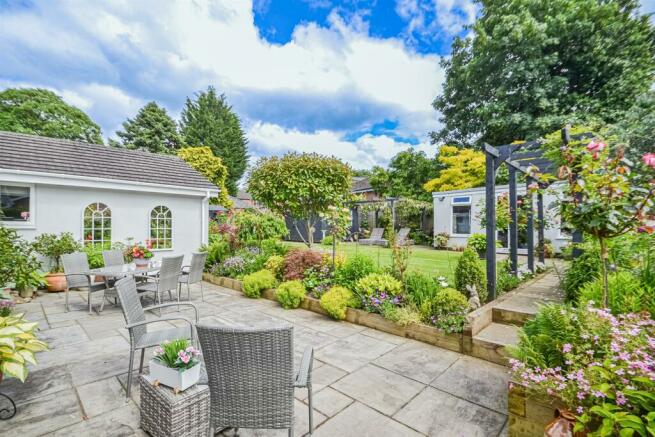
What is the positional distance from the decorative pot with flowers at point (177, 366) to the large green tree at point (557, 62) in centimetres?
1744

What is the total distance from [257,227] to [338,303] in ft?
16.0

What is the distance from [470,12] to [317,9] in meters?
14.0

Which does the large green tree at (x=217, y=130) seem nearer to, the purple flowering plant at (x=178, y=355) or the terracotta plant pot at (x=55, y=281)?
the terracotta plant pot at (x=55, y=281)

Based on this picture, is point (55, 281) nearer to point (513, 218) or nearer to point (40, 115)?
point (513, 218)

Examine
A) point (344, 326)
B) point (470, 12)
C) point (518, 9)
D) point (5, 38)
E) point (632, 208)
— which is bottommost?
point (344, 326)

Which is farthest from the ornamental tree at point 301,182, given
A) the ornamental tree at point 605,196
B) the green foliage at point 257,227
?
the ornamental tree at point 605,196

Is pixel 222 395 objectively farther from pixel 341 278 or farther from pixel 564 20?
pixel 564 20

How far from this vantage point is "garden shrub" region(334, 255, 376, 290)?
499 centimetres

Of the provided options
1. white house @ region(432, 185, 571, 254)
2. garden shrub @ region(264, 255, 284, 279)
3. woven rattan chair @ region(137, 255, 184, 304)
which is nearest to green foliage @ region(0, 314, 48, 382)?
woven rattan chair @ region(137, 255, 184, 304)

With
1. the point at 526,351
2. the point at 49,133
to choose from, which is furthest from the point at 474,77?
the point at 49,133

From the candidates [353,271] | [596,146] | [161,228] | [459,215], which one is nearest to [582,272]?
[596,146]

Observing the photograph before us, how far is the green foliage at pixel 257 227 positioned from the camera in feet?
28.3

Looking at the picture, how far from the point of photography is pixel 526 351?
89.7 inches

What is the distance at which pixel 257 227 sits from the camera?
8656 mm
